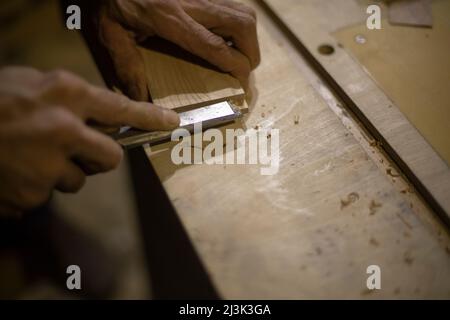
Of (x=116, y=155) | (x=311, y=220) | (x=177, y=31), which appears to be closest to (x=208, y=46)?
(x=177, y=31)

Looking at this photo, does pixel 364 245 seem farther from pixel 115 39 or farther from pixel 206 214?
pixel 115 39

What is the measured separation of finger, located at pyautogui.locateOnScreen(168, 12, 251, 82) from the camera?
2.63 ft

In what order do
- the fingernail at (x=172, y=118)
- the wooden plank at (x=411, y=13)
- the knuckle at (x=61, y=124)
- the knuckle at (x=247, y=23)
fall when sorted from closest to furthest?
1. the knuckle at (x=61, y=124)
2. the fingernail at (x=172, y=118)
3. the knuckle at (x=247, y=23)
4. the wooden plank at (x=411, y=13)

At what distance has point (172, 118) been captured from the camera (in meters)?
0.73

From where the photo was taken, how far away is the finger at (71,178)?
0.67 metres

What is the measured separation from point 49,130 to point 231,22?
0.47 m

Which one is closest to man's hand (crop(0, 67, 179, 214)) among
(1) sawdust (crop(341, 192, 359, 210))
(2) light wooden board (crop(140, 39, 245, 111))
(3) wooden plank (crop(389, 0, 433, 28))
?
(2) light wooden board (crop(140, 39, 245, 111))

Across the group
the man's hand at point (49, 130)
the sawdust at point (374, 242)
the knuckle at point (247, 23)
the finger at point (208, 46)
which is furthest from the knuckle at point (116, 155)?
the sawdust at point (374, 242)

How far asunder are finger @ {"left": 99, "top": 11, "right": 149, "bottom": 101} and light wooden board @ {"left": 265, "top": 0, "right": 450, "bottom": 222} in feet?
1.48

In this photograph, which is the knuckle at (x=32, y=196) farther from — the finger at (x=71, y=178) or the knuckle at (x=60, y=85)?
the knuckle at (x=60, y=85)

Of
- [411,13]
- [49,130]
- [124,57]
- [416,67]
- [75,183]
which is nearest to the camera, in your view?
[49,130]

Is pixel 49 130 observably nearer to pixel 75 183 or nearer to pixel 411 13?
pixel 75 183

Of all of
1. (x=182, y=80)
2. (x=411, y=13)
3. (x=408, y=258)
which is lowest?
(x=408, y=258)
